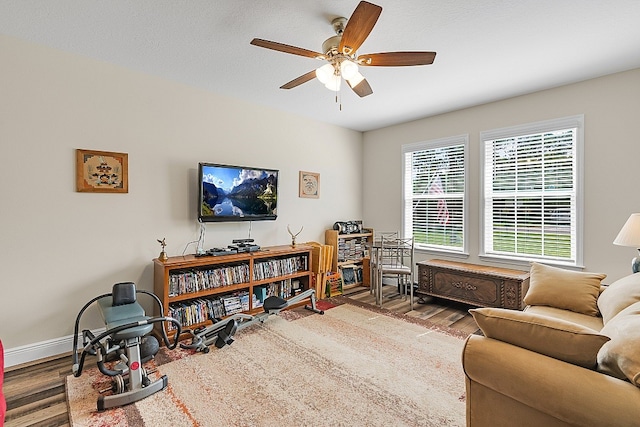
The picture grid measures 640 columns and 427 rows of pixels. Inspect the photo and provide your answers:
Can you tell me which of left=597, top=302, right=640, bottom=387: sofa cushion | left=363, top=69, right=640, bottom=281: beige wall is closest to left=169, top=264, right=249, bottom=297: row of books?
left=597, top=302, right=640, bottom=387: sofa cushion

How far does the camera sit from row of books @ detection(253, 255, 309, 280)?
3510mm

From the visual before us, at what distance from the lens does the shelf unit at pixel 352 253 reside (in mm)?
4574

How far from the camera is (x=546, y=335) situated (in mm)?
1251

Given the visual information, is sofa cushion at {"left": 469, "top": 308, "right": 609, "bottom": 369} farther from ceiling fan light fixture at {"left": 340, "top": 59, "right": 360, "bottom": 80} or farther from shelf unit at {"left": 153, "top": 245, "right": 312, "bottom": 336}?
shelf unit at {"left": 153, "top": 245, "right": 312, "bottom": 336}

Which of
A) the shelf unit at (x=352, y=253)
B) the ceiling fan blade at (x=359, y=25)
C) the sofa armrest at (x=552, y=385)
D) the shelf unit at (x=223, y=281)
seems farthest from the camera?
the shelf unit at (x=352, y=253)

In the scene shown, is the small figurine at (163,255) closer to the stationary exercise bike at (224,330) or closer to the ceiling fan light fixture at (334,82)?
the stationary exercise bike at (224,330)

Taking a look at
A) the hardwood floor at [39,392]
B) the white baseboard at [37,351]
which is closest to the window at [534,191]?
the hardwood floor at [39,392]

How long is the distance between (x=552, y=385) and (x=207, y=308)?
284 centimetres

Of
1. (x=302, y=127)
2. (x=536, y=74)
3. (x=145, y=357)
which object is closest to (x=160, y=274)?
(x=145, y=357)

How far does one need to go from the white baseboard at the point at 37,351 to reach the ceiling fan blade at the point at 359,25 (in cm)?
322

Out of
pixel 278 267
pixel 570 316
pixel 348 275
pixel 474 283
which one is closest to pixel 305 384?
pixel 278 267

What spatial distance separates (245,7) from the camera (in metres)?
2.01

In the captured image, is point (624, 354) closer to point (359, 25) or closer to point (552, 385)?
point (552, 385)

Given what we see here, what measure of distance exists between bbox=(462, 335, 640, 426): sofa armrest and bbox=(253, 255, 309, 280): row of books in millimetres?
2544
